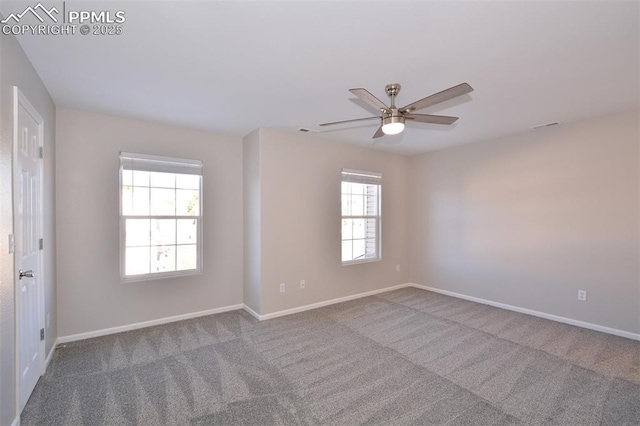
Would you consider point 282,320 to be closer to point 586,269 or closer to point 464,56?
point 464,56

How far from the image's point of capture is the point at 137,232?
3566 mm

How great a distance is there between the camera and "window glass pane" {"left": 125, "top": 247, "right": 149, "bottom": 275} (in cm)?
350

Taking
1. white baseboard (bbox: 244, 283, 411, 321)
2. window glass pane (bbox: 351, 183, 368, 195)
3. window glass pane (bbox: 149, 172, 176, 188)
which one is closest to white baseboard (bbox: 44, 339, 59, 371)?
window glass pane (bbox: 149, 172, 176, 188)

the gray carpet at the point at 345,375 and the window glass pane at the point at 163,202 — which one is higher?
the window glass pane at the point at 163,202

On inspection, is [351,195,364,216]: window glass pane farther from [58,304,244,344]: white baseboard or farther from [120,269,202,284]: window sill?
[120,269,202,284]: window sill

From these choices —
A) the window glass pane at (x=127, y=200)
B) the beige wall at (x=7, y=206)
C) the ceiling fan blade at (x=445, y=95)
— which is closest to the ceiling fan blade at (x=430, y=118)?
the ceiling fan blade at (x=445, y=95)

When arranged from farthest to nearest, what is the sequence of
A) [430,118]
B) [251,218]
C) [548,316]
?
1. [251,218]
2. [548,316]
3. [430,118]

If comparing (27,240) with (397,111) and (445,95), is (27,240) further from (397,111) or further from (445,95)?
(445,95)

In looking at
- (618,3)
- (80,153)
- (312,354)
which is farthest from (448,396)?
(80,153)

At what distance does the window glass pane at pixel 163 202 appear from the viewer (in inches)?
145

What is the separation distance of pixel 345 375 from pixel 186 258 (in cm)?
258

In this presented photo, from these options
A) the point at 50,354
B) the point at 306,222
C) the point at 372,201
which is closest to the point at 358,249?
the point at 372,201

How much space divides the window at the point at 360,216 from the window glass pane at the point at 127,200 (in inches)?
117

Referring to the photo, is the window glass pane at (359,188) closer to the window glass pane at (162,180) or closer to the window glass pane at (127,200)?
the window glass pane at (162,180)
